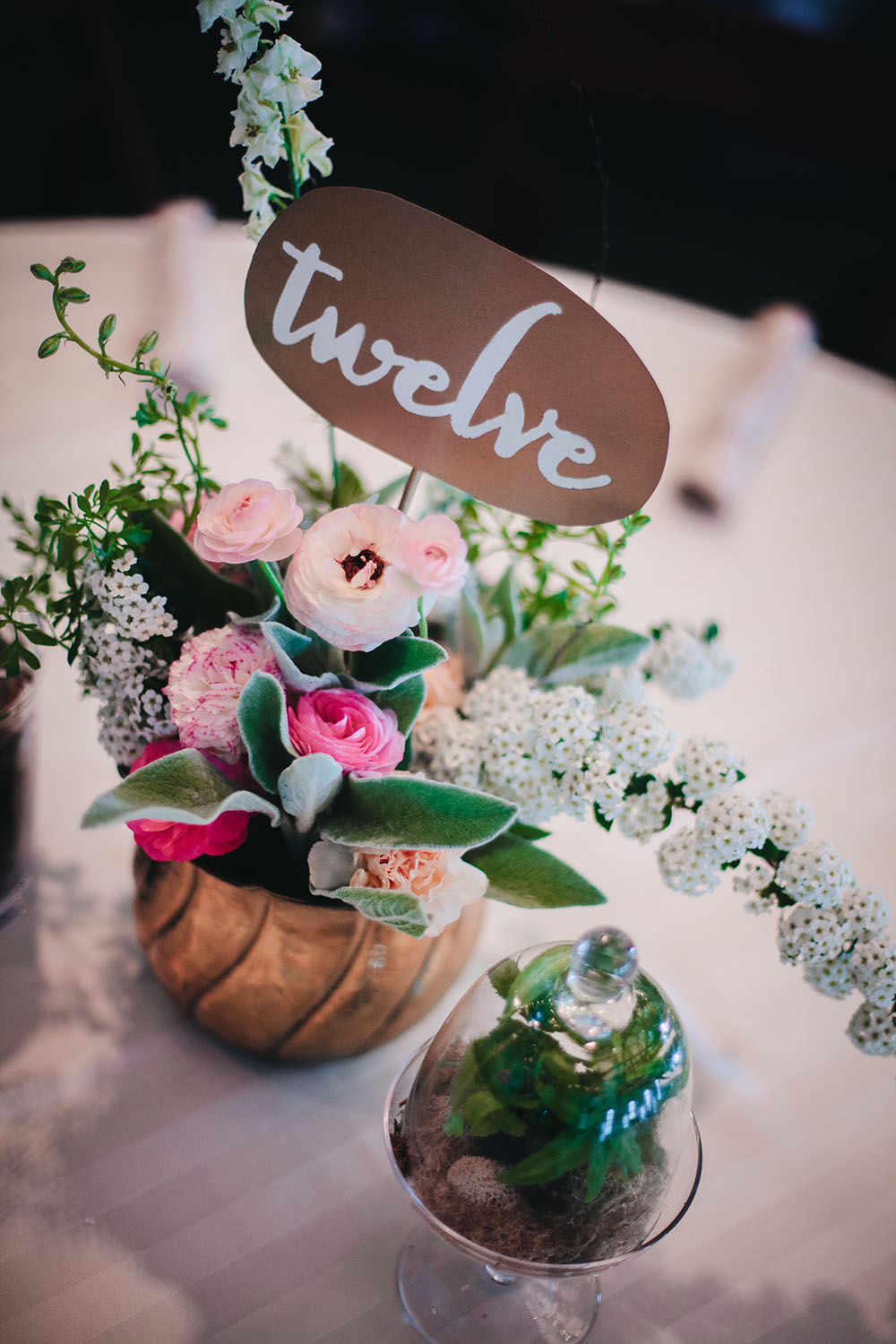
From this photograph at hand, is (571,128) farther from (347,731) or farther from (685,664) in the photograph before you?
(347,731)

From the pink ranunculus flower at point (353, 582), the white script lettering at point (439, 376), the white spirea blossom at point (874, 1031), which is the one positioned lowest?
the white spirea blossom at point (874, 1031)

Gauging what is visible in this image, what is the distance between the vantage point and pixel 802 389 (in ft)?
5.03

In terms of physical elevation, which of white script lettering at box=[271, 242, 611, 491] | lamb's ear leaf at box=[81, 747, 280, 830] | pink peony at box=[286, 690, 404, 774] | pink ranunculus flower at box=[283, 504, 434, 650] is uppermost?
white script lettering at box=[271, 242, 611, 491]

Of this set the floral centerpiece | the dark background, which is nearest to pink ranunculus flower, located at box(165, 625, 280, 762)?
the floral centerpiece

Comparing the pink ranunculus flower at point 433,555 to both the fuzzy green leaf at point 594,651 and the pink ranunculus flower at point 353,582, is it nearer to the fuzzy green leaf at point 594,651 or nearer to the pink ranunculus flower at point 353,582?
the pink ranunculus flower at point 353,582

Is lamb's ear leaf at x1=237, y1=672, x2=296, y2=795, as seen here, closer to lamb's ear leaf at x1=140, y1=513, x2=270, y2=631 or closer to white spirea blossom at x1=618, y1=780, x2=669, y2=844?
lamb's ear leaf at x1=140, y1=513, x2=270, y2=631

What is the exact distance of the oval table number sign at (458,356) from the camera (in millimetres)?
579

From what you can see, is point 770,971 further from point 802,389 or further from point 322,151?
point 802,389

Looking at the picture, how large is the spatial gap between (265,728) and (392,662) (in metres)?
0.09

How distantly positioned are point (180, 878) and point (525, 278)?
395 mm

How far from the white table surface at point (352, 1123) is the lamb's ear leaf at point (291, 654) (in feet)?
0.92

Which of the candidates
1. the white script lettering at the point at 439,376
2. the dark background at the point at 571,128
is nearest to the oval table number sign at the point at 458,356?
the white script lettering at the point at 439,376

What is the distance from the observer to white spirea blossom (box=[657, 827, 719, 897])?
599 mm

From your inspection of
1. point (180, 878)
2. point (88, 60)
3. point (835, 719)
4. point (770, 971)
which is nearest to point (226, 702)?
point (180, 878)
